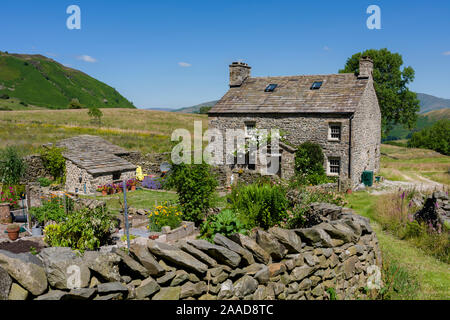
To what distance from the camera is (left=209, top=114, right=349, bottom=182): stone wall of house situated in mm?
22500

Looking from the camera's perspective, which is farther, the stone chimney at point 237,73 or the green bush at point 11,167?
the stone chimney at point 237,73

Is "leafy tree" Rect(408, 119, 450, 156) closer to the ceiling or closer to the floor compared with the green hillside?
closer to the floor

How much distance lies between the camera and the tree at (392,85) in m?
41.1

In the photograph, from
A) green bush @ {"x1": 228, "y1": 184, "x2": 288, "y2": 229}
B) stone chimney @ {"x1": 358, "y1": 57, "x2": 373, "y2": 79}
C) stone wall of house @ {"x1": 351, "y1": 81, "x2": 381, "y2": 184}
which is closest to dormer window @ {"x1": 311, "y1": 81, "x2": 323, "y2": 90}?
stone chimney @ {"x1": 358, "y1": 57, "x2": 373, "y2": 79}

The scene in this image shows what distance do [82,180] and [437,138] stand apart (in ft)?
194

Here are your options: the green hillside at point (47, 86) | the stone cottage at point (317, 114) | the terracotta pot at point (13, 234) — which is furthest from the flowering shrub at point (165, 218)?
the green hillside at point (47, 86)

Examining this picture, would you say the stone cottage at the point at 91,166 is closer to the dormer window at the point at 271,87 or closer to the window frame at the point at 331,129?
the dormer window at the point at 271,87

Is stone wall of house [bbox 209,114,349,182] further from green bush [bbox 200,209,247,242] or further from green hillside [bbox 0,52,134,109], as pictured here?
green hillside [bbox 0,52,134,109]

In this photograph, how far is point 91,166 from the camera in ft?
70.9

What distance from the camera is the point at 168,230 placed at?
11.3 metres

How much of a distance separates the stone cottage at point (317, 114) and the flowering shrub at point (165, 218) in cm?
1269

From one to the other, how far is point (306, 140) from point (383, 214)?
1167cm

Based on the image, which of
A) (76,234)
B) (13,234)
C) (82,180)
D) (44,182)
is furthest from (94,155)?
(76,234)

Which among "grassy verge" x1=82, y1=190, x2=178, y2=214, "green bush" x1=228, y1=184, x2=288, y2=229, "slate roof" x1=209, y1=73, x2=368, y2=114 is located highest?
"slate roof" x1=209, y1=73, x2=368, y2=114
